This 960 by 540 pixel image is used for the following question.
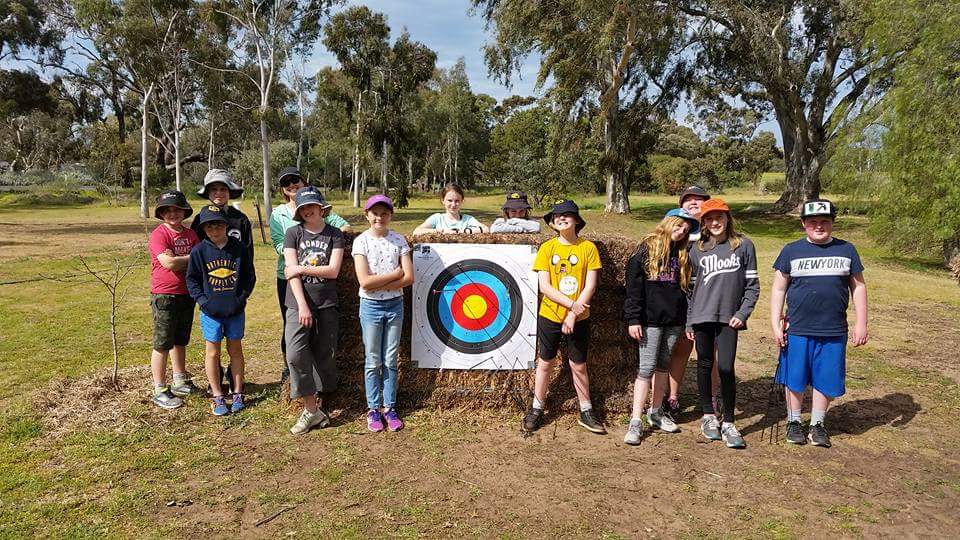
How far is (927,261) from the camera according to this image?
52.0 ft

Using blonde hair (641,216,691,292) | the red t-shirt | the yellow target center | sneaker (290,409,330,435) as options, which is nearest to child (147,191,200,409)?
the red t-shirt

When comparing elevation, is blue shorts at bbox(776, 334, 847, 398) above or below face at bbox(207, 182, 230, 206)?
below

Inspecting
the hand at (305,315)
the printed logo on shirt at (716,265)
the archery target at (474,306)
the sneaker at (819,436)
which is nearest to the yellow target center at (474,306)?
the archery target at (474,306)

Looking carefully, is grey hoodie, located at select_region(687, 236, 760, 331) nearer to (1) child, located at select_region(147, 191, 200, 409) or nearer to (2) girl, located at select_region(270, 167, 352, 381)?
(2) girl, located at select_region(270, 167, 352, 381)

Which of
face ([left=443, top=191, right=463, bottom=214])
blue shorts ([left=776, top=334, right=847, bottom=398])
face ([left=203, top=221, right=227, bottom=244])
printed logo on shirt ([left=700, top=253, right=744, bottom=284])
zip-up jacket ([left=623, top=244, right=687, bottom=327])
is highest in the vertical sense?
face ([left=443, top=191, right=463, bottom=214])

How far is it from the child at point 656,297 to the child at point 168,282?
11.6 feet

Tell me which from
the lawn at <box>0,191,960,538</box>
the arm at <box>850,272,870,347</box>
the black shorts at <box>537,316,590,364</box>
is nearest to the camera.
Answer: the lawn at <box>0,191,960,538</box>

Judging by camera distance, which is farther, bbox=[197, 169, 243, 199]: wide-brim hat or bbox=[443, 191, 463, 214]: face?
bbox=[443, 191, 463, 214]: face

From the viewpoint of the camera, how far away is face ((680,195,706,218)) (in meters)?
4.50

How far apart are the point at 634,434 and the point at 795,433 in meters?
1.21

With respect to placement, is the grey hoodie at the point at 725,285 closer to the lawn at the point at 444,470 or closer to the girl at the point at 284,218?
the lawn at the point at 444,470

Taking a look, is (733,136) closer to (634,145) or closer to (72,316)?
(634,145)

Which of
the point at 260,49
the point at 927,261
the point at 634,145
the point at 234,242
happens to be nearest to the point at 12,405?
the point at 234,242

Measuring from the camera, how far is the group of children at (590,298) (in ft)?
13.6
